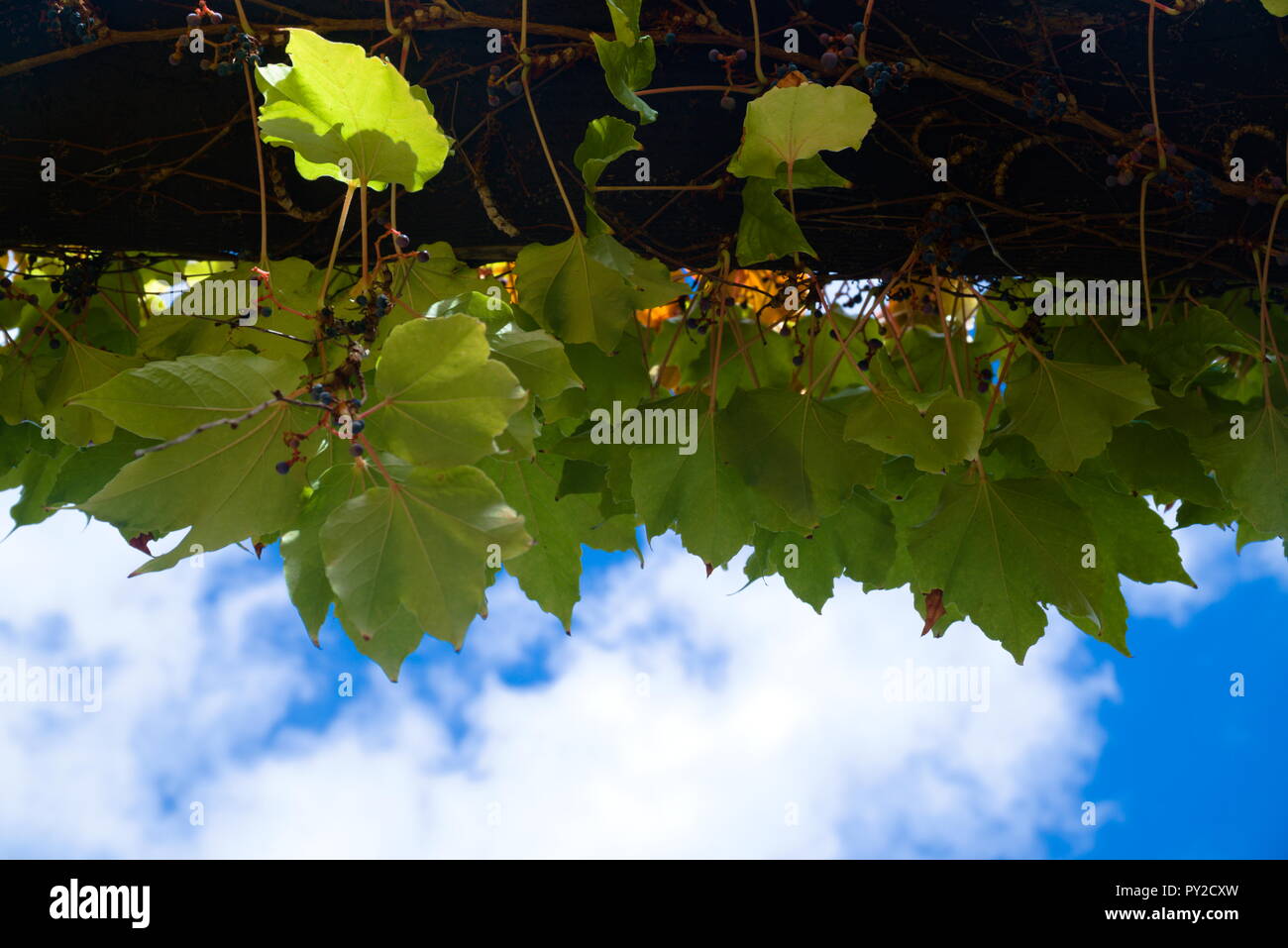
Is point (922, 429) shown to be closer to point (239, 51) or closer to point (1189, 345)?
point (1189, 345)

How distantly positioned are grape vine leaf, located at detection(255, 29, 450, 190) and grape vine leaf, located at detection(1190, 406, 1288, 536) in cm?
66

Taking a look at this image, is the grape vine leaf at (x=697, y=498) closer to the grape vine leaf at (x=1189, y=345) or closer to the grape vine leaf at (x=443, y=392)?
the grape vine leaf at (x=443, y=392)

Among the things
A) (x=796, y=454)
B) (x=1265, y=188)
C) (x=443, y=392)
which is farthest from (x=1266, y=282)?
(x=443, y=392)

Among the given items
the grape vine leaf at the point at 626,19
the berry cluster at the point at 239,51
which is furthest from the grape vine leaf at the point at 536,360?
the berry cluster at the point at 239,51

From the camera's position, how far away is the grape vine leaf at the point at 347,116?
1.93 feet

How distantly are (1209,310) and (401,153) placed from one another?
63cm

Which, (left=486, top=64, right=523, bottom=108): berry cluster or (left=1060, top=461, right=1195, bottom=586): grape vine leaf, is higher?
(left=486, top=64, right=523, bottom=108): berry cluster

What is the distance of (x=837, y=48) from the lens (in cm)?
72

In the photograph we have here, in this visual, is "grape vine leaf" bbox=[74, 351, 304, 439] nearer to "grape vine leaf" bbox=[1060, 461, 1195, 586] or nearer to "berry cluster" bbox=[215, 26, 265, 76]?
"berry cluster" bbox=[215, 26, 265, 76]

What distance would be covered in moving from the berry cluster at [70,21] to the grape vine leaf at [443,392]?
42 cm

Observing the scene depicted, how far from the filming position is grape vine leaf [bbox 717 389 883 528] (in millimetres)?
737

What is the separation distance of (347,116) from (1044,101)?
517mm

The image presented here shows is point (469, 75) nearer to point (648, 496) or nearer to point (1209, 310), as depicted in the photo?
point (648, 496)

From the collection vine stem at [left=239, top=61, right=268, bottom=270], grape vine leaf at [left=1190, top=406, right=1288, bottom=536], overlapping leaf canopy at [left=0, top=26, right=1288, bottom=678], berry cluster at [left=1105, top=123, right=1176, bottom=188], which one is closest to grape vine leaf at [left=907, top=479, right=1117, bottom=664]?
overlapping leaf canopy at [left=0, top=26, right=1288, bottom=678]
